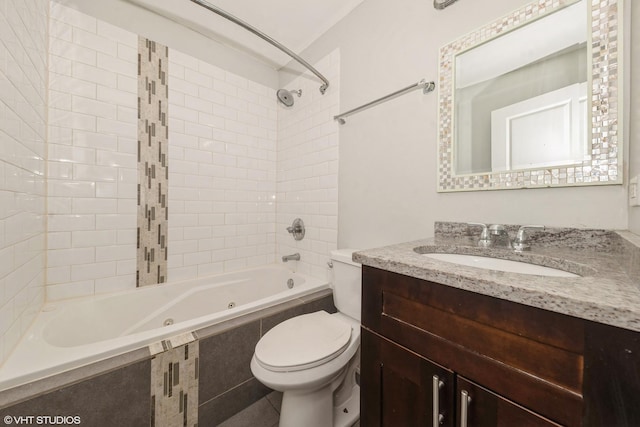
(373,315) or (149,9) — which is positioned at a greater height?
(149,9)

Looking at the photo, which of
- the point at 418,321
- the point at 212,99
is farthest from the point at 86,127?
the point at 418,321

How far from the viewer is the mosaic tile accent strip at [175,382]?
949 millimetres

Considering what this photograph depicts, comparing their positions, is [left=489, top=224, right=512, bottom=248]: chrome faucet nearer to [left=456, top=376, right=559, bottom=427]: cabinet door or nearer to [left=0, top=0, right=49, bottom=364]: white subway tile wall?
[left=456, top=376, right=559, bottom=427]: cabinet door

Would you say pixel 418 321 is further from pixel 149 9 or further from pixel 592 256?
pixel 149 9

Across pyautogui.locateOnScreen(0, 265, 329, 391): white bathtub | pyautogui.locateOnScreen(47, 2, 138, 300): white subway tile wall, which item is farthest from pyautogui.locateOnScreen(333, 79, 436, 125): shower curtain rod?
pyautogui.locateOnScreen(47, 2, 138, 300): white subway tile wall

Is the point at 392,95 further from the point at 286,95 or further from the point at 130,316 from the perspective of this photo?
the point at 130,316

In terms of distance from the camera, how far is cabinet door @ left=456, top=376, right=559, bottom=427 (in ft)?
1.54

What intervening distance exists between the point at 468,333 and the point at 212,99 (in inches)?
86.8

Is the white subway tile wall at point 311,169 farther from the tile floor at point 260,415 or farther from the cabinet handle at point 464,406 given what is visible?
the cabinet handle at point 464,406

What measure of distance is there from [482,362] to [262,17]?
7.54ft

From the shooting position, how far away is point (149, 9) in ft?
5.30

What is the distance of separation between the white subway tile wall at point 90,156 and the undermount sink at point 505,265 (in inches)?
74.0

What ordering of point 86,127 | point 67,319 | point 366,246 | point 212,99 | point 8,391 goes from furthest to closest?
point 212,99 < point 366,246 < point 86,127 < point 67,319 < point 8,391

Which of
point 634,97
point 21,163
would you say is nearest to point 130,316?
point 21,163
